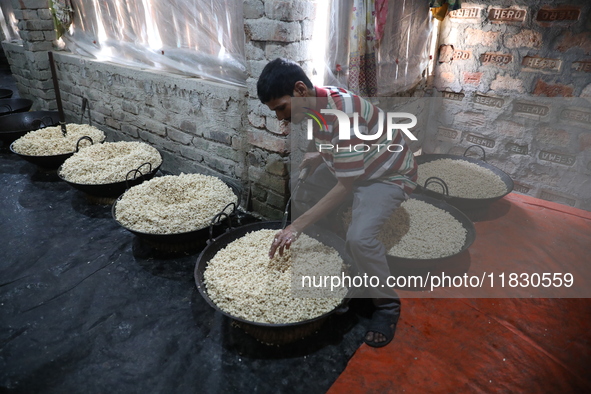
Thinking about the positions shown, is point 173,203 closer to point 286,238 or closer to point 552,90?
point 286,238

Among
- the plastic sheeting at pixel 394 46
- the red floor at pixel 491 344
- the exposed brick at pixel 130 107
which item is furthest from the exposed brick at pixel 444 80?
the exposed brick at pixel 130 107

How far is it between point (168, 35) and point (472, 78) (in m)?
2.80

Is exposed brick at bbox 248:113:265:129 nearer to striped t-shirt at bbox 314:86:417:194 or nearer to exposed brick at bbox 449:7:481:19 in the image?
striped t-shirt at bbox 314:86:417:194

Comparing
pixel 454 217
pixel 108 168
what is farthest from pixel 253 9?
pixel 454 217

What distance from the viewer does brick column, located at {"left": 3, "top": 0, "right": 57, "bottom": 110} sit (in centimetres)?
436

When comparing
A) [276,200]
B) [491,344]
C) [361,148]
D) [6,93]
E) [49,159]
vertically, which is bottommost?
[491,344]

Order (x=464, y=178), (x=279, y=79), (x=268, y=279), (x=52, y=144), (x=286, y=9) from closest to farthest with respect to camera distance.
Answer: (x=279, y=79), (x=268, y=279), (x=286, y=9), (x=464, y=178), (x=52, y=144)

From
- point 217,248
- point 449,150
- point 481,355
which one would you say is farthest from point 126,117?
point 481,355

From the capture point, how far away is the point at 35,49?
4.53 m

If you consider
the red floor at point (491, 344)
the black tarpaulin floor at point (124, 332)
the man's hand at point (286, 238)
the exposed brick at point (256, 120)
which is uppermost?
the exposed brick at point (256, 120)

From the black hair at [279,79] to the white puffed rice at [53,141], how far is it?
2.54 metres

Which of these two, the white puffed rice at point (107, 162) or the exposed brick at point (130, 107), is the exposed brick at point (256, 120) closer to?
the white puffed rice at point (107, 162)

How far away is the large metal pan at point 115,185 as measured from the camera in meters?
2.89

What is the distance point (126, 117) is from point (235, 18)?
6.11 ft
